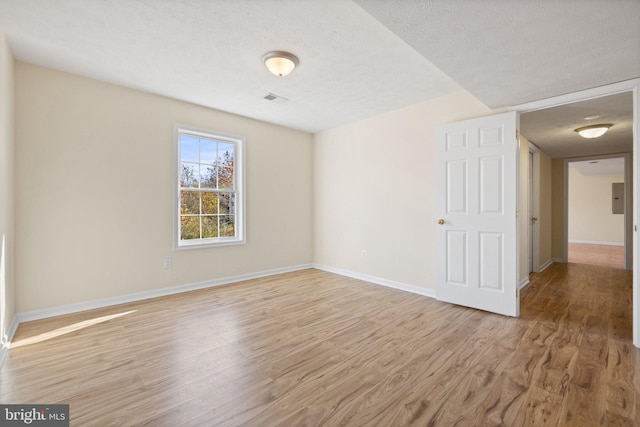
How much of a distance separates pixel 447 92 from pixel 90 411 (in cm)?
433

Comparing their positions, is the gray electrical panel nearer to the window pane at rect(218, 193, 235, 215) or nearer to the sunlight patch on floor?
the window pane at rect(218, 193, 235, 215)

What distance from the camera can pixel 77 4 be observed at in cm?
205

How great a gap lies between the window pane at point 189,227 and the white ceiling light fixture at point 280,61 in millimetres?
2468

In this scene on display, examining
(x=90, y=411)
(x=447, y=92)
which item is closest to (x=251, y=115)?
(x=447, y=92)

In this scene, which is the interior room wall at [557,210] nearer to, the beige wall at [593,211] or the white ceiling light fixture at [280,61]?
the beige wall at [593,211]

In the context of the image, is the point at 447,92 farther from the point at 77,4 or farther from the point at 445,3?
the point at 77,4

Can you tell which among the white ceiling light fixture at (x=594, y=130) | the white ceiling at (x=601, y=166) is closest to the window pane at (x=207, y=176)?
the white ceiling light fixture at (x=594, y=130)

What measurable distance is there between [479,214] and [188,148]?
155 inches

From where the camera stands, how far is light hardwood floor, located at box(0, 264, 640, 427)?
1.64 metres

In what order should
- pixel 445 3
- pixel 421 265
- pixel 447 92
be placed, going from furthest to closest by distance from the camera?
pixel 421 265 < pixel 447 92 < pixel 445 3

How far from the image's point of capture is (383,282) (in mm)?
4355

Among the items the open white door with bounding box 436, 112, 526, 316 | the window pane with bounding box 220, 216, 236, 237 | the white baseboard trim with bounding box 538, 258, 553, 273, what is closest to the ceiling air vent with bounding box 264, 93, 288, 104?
the window pane with bounding box 220, 216, 236, 237

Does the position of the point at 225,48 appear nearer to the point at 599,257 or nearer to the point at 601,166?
the point at 599,257

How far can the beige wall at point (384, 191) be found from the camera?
12.5ft
